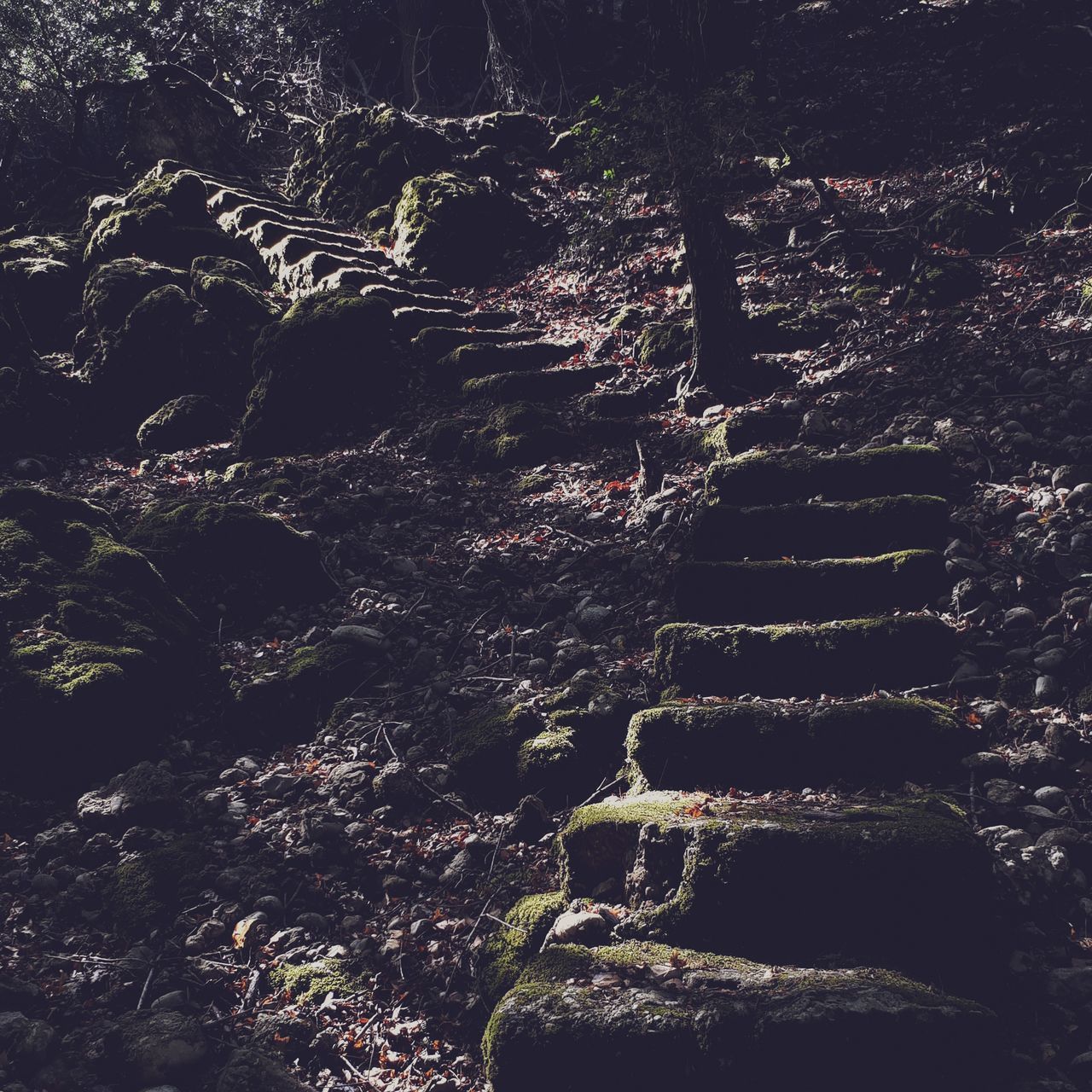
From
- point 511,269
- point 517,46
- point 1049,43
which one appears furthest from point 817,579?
point 517,46

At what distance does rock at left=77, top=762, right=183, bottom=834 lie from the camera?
4.41m

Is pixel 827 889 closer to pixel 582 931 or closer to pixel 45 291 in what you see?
pixel 582 931

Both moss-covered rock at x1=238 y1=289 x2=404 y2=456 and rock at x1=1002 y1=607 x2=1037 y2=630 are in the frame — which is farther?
moss-covered rock at x1=238 y1=289 x2=404 y2=456

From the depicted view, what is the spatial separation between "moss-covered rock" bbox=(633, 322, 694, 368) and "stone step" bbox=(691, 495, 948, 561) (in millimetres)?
3654

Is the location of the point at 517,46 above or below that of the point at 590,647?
above

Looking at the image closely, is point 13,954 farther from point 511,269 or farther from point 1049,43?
point 1049,43

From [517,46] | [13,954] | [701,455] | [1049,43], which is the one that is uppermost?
[517,46]

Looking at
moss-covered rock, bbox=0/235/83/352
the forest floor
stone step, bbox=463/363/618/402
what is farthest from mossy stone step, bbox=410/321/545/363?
moss-covered rock, bbox=0/235/83/352

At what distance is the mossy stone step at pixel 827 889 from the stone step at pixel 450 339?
762 centimetres

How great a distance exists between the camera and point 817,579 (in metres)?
4.83

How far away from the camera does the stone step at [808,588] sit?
4.75 meters

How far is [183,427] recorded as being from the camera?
9406mm

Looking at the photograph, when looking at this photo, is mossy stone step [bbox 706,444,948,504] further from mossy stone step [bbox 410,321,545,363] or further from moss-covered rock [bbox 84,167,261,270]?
moss-covered rock [bbox 84,167,261,270]

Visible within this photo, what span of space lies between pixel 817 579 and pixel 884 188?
25.9 feet
